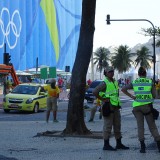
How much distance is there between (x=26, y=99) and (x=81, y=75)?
1230 centimetres

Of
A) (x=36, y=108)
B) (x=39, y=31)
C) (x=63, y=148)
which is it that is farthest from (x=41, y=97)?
(x=39, y=31)

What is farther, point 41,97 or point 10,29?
point 10,29

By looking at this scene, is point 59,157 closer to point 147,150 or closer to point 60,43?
point 147,150

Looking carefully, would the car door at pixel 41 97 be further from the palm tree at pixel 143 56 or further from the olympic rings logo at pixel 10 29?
the palm tree at pixel 143 56

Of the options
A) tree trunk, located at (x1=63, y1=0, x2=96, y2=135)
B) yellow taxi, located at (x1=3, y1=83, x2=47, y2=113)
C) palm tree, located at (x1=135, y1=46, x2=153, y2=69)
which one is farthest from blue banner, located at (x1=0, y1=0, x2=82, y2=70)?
tree trunk, located at (x1=63, y1=0, x2=96, y2=135)

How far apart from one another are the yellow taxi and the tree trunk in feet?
39.6

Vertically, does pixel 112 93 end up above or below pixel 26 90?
above

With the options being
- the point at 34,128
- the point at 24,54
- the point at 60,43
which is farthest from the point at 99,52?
the point at 34,128

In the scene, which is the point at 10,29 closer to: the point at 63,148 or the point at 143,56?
the point at 63,148

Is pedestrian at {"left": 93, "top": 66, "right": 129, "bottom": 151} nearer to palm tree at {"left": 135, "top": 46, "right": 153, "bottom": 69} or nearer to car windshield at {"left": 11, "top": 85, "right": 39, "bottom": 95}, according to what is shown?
car windshield at {"left": 11, "top": 85, "right": 39, "bottom": 95}

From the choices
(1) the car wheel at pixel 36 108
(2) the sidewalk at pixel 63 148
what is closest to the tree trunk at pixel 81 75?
(2) the sidewalk at pixel 63 148

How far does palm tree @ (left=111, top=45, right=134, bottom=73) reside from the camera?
406 ft

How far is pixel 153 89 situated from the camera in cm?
1013

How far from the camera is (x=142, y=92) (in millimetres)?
10062
